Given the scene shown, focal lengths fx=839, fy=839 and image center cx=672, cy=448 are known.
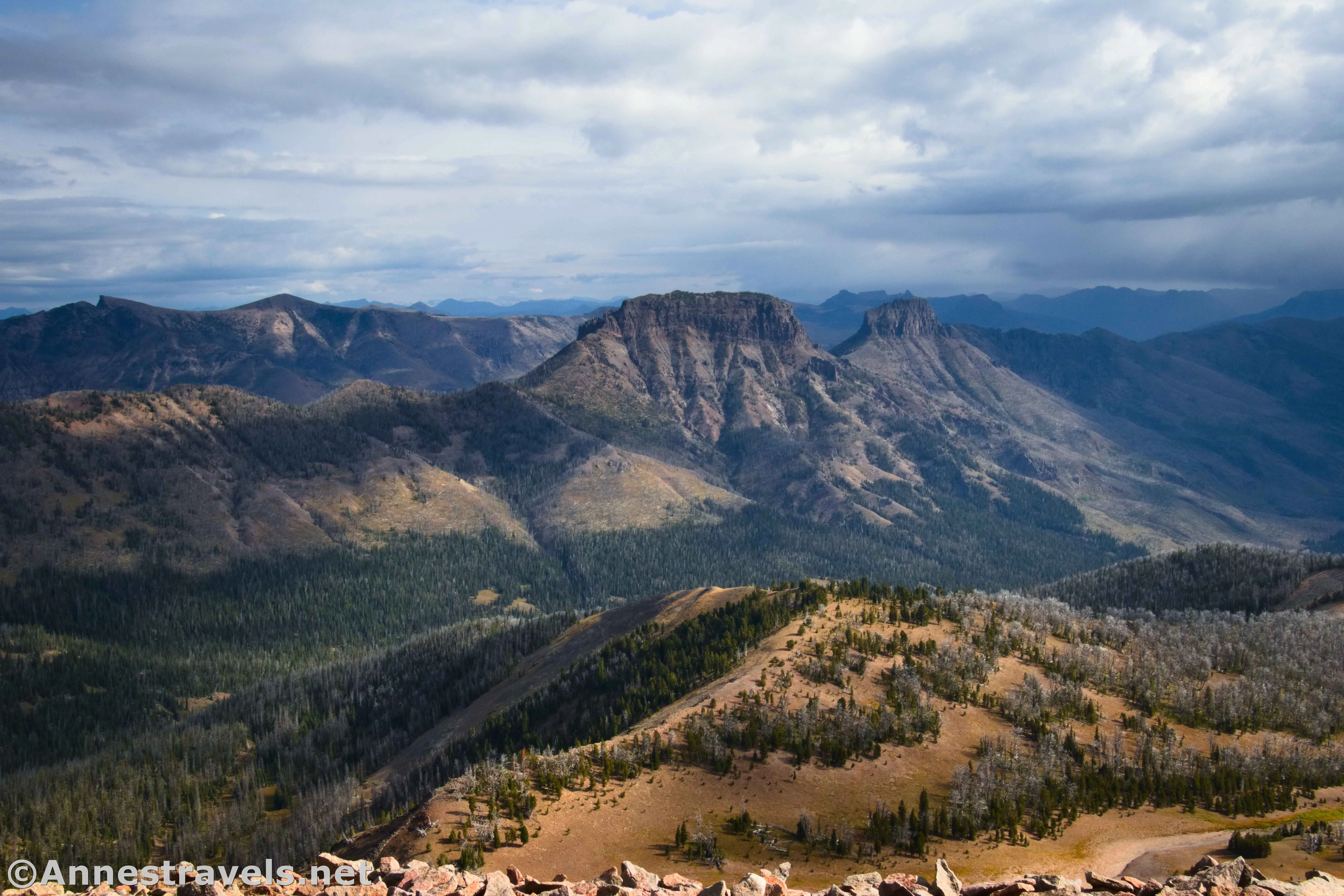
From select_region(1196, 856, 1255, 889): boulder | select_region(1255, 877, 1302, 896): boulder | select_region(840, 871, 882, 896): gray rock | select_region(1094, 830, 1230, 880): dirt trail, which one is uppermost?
select_region(1255, 877, 1302, 896): boulder

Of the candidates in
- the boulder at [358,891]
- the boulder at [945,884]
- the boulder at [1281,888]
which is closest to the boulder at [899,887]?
the boulder at [945,884]

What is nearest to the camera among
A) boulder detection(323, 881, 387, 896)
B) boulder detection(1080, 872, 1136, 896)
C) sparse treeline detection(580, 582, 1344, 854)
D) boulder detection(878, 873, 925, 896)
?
boulder detection(1080, 872, 1136, 896)

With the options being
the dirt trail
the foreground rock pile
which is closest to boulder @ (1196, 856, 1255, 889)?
the foreground rock pile

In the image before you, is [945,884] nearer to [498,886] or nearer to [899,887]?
[899,887]

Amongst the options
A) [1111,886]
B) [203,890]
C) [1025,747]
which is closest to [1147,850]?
[1025,747]

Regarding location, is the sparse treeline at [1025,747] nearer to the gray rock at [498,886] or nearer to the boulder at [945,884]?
the boulder at [945,884]

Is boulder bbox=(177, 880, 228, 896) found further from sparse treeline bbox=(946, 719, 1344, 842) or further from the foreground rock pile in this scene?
sparse treeline bbox=(946, 719, 1344, 842)
